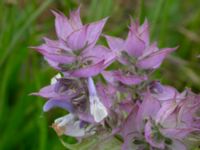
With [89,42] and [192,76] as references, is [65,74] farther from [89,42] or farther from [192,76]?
[192,76]

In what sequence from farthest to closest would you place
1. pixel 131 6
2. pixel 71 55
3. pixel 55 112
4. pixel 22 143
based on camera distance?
1. pixel 131 6
2. pixel 55 112
3. pixel 22 143
4. pixel 71 55

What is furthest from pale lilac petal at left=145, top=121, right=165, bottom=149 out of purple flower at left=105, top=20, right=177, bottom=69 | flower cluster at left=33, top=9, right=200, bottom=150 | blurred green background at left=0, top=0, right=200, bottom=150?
blurred green background at left=0, top=0, right=200, bottom=150

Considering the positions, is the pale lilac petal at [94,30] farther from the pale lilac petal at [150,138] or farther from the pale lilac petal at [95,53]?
the pale lilac petal at [150,138]

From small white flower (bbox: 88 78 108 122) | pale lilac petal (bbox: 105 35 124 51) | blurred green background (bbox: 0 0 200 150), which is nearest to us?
small white flower (bbox: 88 78 108 122)

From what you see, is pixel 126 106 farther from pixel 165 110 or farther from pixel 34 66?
pixel 34 66

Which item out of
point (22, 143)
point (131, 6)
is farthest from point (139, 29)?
point (131, 6)

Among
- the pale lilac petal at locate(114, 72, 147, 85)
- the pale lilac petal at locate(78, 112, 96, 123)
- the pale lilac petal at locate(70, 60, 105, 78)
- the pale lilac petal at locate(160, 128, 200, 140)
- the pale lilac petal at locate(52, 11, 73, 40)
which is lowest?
the pale lilac petal at locate(160, 128, 200, 140)

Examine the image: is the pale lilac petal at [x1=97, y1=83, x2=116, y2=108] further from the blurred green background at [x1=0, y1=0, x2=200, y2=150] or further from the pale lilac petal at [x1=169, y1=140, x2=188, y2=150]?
the blurred green background at [x1=0, y1=0, x2=200, y2=150]
